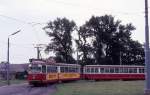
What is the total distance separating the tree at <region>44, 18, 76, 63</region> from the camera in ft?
338

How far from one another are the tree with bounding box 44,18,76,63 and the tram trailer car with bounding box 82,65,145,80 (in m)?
28.5

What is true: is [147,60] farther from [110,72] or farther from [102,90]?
[110,72]

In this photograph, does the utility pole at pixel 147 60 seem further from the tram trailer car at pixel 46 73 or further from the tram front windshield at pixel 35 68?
the tram front windshield at pixel 35 68

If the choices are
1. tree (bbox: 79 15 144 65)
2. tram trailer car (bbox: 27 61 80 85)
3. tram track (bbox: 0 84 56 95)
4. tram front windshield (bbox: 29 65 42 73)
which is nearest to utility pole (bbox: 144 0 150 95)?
tram track (bbox: 0 84 56 95)

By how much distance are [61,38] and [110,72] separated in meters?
32.6

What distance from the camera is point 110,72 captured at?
242ft

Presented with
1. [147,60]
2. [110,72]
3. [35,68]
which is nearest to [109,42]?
[110,72]

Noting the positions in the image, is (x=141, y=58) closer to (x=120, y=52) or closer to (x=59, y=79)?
(x=120, y=52)

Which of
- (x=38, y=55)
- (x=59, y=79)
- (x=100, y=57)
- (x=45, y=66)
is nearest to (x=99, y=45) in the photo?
(x=100, y=57)

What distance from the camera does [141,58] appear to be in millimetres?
105625

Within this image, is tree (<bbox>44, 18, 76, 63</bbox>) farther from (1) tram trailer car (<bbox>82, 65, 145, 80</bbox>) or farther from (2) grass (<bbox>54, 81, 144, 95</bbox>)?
(2) grass (<bbox>54, 81, 144, 95</bbox>)

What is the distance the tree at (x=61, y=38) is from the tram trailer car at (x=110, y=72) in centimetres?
2847

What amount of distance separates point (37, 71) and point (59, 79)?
751 cm

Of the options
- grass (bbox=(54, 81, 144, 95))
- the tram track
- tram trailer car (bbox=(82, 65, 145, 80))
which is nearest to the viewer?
grass (bbox=(54, 81, 144, 95))
